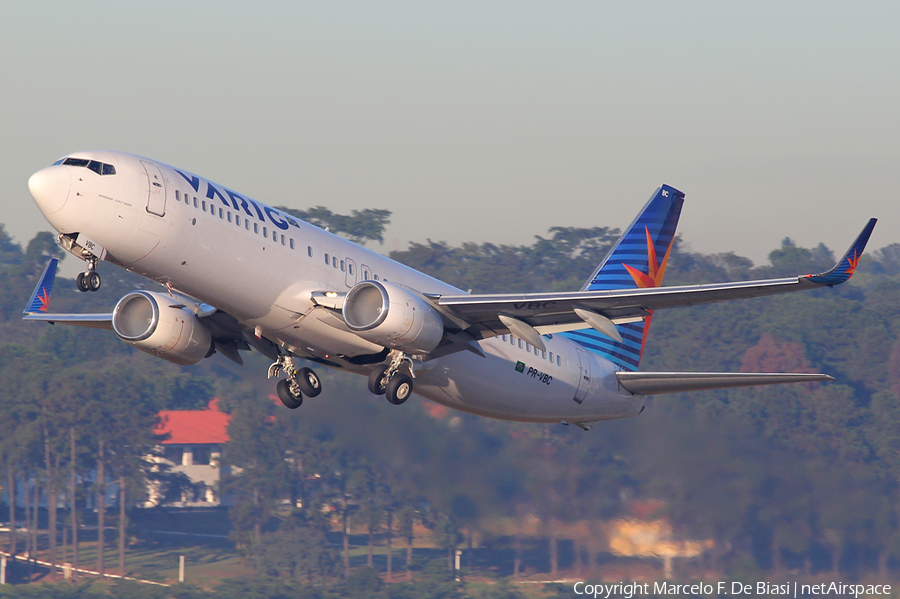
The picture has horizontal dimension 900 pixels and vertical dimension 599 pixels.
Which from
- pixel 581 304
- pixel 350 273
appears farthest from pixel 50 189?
pixel 581 304

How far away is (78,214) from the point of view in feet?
84.1

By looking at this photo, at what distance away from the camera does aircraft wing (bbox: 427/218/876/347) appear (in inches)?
1011

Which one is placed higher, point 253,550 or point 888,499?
point 888,499

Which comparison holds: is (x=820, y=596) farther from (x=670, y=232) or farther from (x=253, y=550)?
(x=253, y=550)

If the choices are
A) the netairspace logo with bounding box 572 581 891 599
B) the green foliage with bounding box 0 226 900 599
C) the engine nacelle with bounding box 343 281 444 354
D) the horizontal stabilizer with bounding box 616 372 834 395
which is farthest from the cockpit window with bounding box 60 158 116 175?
the netairspace logo with bounding box 572 581 891 599

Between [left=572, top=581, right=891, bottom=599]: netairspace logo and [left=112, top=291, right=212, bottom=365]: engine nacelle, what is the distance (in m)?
27.8

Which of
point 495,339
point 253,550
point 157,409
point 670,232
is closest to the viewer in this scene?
point 495,339

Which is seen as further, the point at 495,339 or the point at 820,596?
the point at 820,596

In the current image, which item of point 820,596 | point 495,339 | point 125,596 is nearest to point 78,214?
point 495,339

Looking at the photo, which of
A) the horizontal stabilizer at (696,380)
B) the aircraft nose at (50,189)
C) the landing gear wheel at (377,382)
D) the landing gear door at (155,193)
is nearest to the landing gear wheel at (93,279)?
the aircraft nose at (50,189)

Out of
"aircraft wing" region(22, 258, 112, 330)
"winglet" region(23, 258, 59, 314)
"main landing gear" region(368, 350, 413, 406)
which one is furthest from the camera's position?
"winglet" region(23, 258, 59, 314)

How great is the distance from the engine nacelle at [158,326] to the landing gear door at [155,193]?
17.0ft

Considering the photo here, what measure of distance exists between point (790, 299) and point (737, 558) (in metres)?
68.7

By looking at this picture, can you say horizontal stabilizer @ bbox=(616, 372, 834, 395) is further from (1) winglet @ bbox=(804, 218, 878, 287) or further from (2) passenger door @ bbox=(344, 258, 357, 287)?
(2) passenger door @ bbox=(344, 258, 357, 287)
